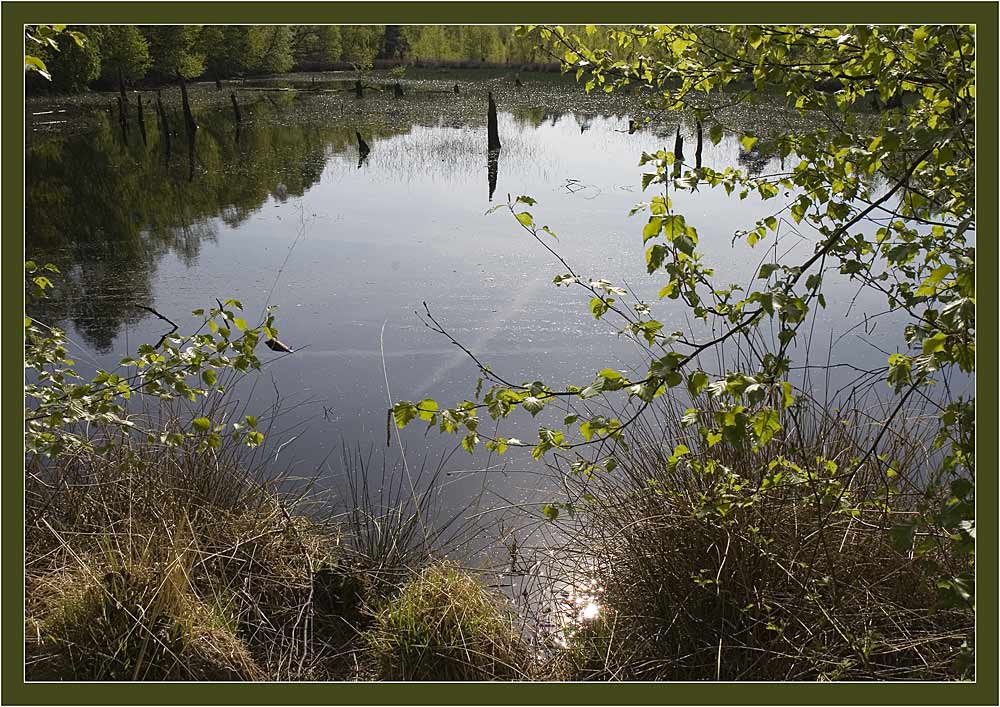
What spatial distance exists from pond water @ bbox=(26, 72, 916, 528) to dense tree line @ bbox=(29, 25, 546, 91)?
3.88m

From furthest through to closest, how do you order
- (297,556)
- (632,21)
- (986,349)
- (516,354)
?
(516,354)
(297,556)
(632,21)
(986,349)

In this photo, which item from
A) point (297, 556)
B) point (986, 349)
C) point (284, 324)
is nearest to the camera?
point (986, 349)

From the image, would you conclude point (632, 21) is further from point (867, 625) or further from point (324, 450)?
point (324, 450)

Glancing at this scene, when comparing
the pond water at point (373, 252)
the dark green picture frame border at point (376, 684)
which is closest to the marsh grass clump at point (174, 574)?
the dark green picture frame border at point (376, 684)

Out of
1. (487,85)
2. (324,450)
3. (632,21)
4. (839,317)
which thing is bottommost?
(324,450)

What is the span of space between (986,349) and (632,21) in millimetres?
1072

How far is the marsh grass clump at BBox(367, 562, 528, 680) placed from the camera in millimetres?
2754

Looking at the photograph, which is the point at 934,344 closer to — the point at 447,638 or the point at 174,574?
the point at 447,638

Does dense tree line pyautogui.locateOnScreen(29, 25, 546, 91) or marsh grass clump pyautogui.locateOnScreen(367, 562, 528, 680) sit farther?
dense tree line pyautogui.locateOnScreen(29, 25, 546, 91)

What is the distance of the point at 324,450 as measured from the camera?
480 centimetres

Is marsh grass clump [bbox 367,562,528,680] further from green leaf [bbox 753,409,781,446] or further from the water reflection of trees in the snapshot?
the water reflection of trees

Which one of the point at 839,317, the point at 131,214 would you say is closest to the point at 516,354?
the point at 839,317

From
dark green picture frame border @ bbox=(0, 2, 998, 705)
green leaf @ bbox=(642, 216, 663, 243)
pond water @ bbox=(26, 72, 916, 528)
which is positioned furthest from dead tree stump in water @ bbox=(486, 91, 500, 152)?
green leaf @ bbox=(642, 216, 663, 243)

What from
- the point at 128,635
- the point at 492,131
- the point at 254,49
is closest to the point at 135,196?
the point at 492,131
